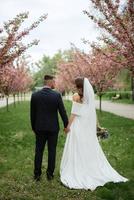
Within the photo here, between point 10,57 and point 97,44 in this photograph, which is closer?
point 10,57

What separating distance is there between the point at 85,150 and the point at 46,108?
1055 mm

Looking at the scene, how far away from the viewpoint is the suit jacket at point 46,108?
27.5 ft

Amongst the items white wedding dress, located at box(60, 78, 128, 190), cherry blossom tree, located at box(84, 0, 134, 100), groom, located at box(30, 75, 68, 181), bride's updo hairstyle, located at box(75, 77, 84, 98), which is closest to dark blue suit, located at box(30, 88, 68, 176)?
groom, located at box(30, 75, 68, 181)

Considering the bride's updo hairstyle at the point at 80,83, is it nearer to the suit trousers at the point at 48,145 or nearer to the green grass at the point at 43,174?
the suit trousers at the point at 48,145

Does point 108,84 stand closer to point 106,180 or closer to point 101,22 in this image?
point 101,22

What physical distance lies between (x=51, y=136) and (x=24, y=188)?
111 centimetres

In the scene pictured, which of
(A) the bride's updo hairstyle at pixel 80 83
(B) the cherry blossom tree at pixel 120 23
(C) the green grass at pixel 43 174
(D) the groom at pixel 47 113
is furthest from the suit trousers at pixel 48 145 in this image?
(B) the cherry blossom tree at pixel 120 23

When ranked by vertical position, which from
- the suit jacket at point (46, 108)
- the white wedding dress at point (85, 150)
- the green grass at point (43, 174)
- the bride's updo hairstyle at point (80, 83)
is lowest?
the green grass at point (43, 174)

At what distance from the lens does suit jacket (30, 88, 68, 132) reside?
8375 mm

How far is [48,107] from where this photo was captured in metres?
8.39

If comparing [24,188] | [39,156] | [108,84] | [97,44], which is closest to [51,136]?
[39,156]

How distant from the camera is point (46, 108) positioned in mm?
8398

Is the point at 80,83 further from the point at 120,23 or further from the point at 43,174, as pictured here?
the point at 120,23

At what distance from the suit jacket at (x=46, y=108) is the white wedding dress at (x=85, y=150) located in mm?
382
